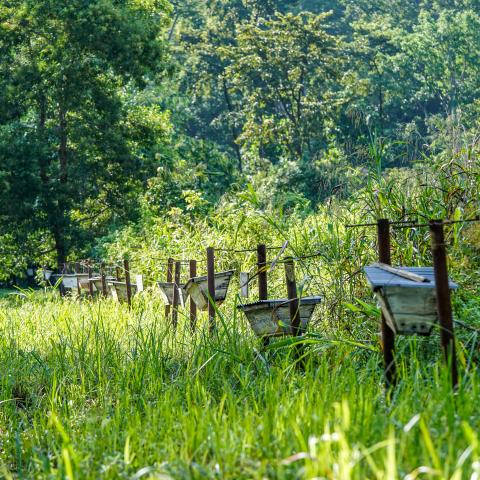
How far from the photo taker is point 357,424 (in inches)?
133

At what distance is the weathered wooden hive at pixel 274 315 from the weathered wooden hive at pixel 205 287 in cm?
167

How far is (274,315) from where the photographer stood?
5.54m

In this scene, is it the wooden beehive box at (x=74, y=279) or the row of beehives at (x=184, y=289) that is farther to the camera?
the wooden beehive box at (x=74, y=279)

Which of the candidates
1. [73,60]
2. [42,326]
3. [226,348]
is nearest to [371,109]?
[73,60]

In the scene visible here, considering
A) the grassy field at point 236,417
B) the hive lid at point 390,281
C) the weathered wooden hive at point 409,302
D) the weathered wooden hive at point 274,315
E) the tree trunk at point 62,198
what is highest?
the tree trunk at point 62,198

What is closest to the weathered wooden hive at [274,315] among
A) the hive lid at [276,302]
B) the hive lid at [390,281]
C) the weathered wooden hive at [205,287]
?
the hive lid at [276,302]

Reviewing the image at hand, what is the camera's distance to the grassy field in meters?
3.03

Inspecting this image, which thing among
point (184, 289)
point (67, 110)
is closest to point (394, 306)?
point (184, 289)

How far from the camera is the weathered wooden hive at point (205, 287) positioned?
7.26 metres

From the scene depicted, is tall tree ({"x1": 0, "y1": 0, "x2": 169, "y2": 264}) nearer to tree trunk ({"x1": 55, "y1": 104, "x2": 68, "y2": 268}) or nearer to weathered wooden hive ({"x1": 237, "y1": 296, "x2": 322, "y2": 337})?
tree trunk ({"x1": 55, "y1": 104, "x2": 68, "y2": 268})

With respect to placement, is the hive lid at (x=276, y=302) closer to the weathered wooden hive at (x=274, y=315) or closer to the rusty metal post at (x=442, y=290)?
the weathered wooden hive at (x=274, y=315)

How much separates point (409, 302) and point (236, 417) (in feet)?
3.26

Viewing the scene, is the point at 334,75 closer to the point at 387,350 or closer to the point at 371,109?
the point at 371,109

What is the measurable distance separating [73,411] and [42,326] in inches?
166
